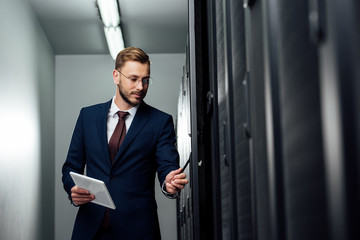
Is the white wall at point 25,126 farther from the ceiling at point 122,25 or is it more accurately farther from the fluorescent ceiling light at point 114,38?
the fluorescent ceiling light at point 114,38

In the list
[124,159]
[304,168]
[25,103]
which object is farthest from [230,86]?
[25,103]

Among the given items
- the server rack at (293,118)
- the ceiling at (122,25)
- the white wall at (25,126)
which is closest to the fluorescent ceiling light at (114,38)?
the ceiling at (122,25)

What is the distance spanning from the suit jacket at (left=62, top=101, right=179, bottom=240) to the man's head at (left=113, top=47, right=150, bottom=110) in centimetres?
7

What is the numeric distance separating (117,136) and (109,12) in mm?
2709

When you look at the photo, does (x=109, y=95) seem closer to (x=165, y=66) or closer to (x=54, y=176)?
(x=165, y=66)

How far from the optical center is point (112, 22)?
16.7ft

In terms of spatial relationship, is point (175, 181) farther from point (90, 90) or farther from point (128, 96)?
point (90, 90)

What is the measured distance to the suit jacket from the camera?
7.34 feet

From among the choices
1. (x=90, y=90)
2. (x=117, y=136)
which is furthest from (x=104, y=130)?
(x=90, y=90)

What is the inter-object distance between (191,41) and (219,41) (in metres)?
0.31

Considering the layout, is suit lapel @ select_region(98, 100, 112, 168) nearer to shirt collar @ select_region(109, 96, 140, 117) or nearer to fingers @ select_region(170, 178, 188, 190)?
shirt collar @ select_region(109, 96, 140, 117)

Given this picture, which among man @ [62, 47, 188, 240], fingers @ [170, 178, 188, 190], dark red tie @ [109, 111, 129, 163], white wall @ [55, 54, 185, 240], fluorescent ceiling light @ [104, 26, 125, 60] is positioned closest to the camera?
fingers @ [170, 178, 188, 190]

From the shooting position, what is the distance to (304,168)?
1.87ft

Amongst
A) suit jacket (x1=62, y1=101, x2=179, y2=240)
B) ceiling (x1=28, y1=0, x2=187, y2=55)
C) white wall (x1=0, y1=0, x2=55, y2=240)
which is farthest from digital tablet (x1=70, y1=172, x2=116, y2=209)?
ceiling (x1=28, y1=0, x2=187, y2=55)
